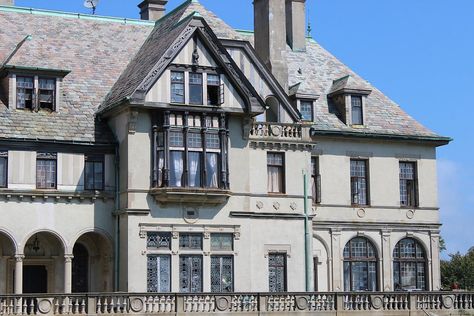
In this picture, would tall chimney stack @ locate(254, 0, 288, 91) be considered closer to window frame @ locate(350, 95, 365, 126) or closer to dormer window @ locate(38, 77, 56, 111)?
window frame @ locate(350, 95, 365, 126)

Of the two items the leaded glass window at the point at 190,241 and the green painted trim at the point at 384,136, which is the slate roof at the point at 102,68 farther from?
the leaded glass window at the point at 190,241

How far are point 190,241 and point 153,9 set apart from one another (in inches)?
613

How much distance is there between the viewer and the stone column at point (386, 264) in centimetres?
4919

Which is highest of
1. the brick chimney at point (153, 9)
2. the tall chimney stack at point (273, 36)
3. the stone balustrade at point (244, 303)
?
the brick chimney at point (153, 9)

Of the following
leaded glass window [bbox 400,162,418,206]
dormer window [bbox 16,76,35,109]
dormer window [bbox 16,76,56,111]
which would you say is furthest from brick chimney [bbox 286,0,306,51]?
dormer window [bbox 16,76,35,109]

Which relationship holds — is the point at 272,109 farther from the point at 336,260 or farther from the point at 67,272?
the point at 67,272

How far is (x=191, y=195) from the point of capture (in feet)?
140

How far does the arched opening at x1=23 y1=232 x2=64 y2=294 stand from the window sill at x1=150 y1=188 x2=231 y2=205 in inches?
195

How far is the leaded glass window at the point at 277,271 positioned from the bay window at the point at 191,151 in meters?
4.08

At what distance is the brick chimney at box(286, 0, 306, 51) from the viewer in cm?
5294

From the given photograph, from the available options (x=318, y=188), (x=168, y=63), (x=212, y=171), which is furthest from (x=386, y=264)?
(x=168, y=63)

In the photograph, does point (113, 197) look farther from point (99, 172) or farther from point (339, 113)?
point (339, 113)

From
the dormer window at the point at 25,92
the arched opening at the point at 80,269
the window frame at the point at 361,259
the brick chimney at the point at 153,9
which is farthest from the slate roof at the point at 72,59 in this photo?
the window frame at the point at 361,259

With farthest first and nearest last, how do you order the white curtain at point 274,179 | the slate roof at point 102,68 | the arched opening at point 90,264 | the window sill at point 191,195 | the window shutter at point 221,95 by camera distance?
the white curtain at point 274,179
the arched opening at point 90,264
the window shutter at point 221,95
the slate roof at point 102,68
the window sill at point 191,195
